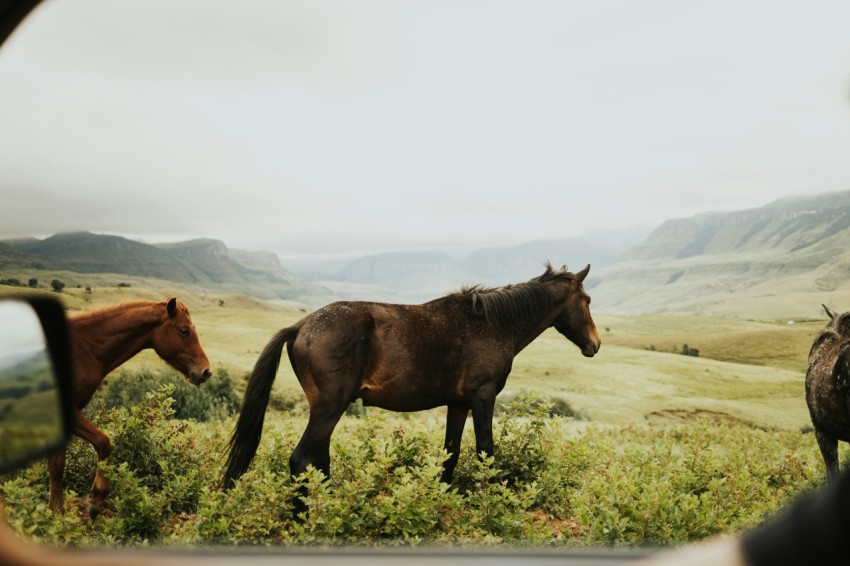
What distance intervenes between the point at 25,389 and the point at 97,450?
441cm

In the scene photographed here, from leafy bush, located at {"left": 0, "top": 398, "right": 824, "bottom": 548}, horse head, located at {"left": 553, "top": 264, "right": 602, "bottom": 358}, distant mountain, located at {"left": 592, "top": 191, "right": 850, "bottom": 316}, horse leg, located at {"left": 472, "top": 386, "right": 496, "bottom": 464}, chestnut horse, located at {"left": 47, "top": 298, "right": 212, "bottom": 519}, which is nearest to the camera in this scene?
leafy bush, located at {"left": 0, "top": 398, "right": 824, "bottom": 548}

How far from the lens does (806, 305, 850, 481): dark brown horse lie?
562cm

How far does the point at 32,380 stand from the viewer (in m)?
1.32

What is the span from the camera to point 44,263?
1387cm

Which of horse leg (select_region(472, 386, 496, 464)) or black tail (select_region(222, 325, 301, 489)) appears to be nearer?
black tail (select_region(222, 325, 301, 489))

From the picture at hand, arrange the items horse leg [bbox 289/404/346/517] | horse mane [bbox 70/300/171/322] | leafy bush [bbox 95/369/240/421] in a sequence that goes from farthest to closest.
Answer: leafy bush [bbox 95/369/240/421] → horse mane [bbox 70/300/171/322] → horse leg [bbox 289/404/346/517]

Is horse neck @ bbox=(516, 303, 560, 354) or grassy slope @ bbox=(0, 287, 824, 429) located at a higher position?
horse neck @ bbox=(516, 303, 560, 354)

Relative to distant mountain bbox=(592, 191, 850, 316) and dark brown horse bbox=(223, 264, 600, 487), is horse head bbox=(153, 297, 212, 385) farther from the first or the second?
distant mountain bbox=(592, 191, 850, 316)

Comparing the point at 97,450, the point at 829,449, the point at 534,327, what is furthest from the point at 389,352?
the point at 829,449

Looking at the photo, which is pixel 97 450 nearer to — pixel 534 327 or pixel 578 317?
pixel 534 327

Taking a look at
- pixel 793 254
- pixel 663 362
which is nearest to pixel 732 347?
pixel 663 362

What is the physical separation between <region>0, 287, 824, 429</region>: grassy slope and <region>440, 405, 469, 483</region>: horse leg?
22.5 feet

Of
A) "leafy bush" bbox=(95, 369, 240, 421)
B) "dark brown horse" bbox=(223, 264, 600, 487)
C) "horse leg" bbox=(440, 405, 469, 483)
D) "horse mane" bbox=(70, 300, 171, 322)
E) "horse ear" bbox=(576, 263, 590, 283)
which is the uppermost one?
"horse ear" bbox=(576, 263, 590, 283)

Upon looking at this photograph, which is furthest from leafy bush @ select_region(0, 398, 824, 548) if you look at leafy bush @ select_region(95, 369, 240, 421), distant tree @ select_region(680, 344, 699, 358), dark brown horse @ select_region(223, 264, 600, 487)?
distant tree @ select_region(680, 344, 699, 358)
